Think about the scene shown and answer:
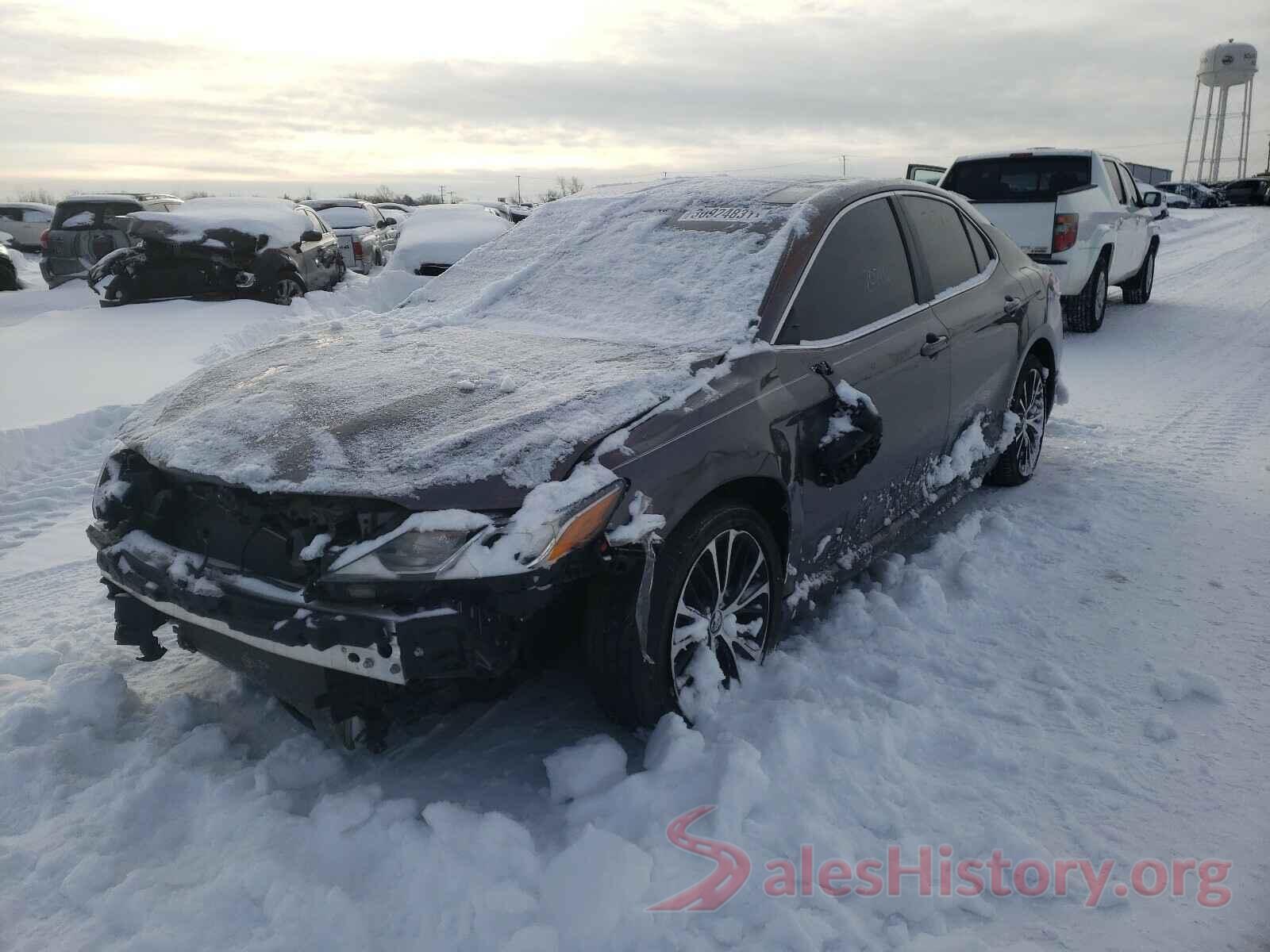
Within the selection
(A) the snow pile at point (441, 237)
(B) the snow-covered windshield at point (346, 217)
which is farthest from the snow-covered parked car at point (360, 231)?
(A) the snow pile at point (441, 237)

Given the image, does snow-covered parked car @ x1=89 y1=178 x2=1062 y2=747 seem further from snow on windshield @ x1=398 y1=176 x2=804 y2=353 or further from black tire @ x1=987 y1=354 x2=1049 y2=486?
black tire @ x1=987 y1=354 x2=1049 y2=486

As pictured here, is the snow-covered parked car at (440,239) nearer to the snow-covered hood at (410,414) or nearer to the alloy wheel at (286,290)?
the alloy wheel at (286,290)

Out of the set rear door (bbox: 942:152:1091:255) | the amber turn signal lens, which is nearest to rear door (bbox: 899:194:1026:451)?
the amber turn signal lens

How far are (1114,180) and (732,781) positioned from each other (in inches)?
408

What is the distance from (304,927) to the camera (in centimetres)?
213

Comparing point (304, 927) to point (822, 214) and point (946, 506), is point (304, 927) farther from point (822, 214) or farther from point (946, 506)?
point (946, 506)

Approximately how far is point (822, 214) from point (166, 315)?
790 cm

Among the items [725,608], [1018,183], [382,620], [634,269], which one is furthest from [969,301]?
[1018,183]

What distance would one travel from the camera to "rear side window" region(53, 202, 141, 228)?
563 inches

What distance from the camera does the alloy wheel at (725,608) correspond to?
8.95 ft

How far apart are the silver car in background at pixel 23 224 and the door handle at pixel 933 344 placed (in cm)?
2357

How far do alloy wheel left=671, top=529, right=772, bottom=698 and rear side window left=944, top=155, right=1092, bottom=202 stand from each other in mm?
8044

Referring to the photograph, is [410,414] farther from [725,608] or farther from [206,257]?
[206,257]

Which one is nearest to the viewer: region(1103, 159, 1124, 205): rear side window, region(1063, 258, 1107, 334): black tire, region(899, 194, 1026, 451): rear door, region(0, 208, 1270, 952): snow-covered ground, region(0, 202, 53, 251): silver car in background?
region(0, 208, 1270, 952): snow-covered ground
